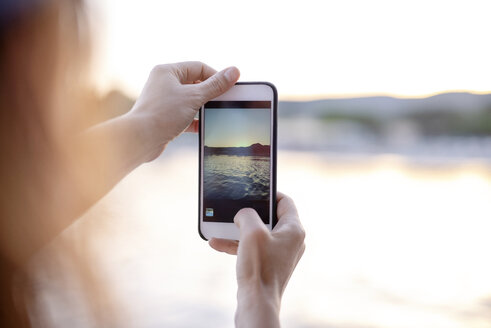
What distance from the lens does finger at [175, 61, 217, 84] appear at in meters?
0.76

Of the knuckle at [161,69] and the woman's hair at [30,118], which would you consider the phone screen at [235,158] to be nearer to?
the knuckle at [161,69]

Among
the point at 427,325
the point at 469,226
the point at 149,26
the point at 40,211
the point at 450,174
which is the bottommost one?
the point at 427,325

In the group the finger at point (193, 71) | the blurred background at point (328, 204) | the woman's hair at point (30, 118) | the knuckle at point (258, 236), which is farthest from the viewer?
the blurred background at point (328, 204)

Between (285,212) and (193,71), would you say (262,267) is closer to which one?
(285,212)

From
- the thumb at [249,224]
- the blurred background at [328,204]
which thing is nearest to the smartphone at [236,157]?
the thumb at [249,224]

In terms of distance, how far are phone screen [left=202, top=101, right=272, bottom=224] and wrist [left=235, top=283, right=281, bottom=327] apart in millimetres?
267

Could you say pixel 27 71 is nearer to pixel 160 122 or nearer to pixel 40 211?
pixel 40 211

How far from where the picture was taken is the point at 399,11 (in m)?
1.44

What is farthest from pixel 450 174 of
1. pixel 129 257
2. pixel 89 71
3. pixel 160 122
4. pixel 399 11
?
pixel 89 71

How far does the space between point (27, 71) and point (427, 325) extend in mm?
1261

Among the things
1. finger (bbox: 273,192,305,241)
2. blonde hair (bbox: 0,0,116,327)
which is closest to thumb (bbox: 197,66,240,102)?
finger (bbox: 273,192,305,241)

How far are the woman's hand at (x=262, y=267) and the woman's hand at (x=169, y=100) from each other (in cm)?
22

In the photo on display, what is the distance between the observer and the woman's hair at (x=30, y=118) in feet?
1.22

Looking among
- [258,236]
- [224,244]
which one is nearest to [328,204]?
Answer: [224,244]
